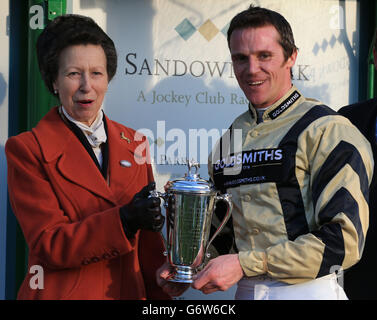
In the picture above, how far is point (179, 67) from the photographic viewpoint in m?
3.91

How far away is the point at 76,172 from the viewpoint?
254 cm

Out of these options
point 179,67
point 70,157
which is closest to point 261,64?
point 70,157

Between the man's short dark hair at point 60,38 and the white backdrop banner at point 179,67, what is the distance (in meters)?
1.14

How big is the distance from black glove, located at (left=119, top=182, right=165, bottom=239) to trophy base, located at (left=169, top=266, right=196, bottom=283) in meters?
0.21

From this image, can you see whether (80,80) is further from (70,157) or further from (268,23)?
(268,23)

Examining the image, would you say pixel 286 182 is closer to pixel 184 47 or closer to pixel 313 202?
pixel 313 202

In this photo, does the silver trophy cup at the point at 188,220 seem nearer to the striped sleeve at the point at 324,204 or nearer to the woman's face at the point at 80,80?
the striped sleeve at the point at 324,204

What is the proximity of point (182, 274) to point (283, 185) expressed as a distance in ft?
1.86

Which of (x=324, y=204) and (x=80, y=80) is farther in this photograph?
(x=80, y=80)

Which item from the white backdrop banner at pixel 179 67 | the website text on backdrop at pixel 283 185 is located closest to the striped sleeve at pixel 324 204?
the website text on backdrop at pixel 283 185

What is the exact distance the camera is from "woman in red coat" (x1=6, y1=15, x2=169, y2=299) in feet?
7.89

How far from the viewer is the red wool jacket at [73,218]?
94.8 inches

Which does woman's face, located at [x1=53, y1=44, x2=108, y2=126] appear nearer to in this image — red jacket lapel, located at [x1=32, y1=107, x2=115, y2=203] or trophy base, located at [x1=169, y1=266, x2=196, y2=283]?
red jacket lapel, located at [x1=32, y1=107, x2=115, y2=203]

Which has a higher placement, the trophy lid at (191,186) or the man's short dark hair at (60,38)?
the man's short dark hair at (60,38)
